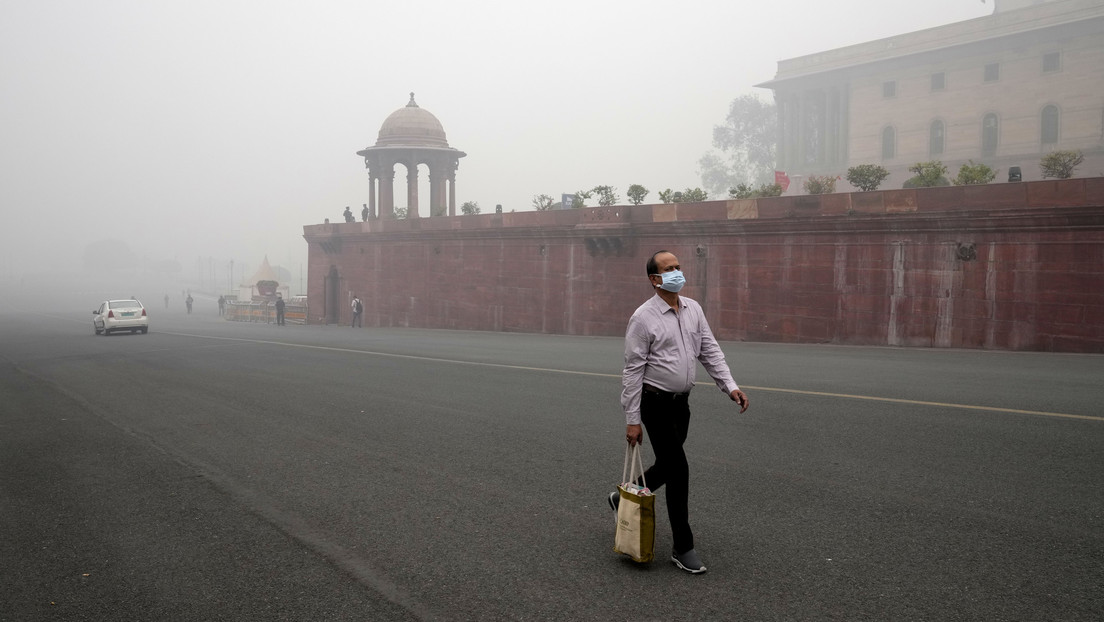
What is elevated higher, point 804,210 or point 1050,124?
point 1050,124

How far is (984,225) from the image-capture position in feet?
55.8

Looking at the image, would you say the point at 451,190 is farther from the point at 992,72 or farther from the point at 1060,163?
the point at 992,72

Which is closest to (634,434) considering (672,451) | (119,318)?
(672,451)

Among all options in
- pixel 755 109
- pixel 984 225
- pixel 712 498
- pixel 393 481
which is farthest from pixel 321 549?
pixel 755 109

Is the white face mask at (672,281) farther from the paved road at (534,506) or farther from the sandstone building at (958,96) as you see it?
the sandstone building at (958,96)

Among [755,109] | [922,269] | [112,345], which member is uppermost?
[755,109]

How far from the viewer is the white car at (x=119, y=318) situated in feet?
92.1

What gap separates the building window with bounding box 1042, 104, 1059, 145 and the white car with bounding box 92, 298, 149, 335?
159ft

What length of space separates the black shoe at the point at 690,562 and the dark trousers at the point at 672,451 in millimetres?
30

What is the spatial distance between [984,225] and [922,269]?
5.29 ft

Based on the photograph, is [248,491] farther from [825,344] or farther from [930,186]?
[930,186]

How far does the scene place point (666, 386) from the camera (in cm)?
423

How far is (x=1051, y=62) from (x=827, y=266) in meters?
37.9

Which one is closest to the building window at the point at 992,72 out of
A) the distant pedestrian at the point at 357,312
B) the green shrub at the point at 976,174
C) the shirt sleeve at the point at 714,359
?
the green shrub at the point at 976,174
